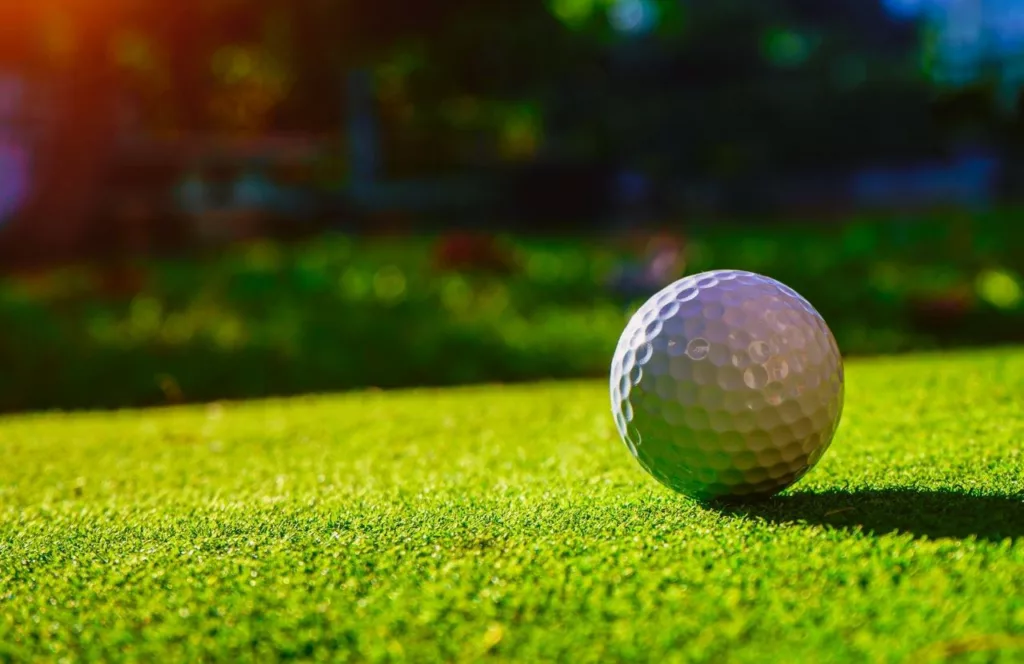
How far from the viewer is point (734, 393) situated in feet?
9.23

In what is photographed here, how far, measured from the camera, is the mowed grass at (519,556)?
196cm

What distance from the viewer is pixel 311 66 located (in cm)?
1759

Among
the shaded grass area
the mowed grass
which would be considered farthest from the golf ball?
the shaded grass area

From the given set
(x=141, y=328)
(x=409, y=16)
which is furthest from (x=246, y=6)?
(x=141, y=328)

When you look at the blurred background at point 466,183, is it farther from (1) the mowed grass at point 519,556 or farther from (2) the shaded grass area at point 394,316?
(1) the mowed grass at point 519,556

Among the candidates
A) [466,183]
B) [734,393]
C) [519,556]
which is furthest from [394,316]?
[466,183]

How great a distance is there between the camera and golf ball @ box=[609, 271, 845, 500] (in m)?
2.80

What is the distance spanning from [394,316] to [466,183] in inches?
626

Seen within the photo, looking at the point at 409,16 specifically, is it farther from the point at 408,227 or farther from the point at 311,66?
the point at 408,227

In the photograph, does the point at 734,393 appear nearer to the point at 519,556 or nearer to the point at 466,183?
the point at 519,556

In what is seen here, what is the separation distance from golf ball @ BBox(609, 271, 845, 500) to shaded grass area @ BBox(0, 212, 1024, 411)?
4.56 m

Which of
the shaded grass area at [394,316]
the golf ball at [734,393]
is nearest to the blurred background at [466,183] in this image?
the shaded grass area at [394,316]

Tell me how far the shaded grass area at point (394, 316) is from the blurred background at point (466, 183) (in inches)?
1.6

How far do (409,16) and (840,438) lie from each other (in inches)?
477
